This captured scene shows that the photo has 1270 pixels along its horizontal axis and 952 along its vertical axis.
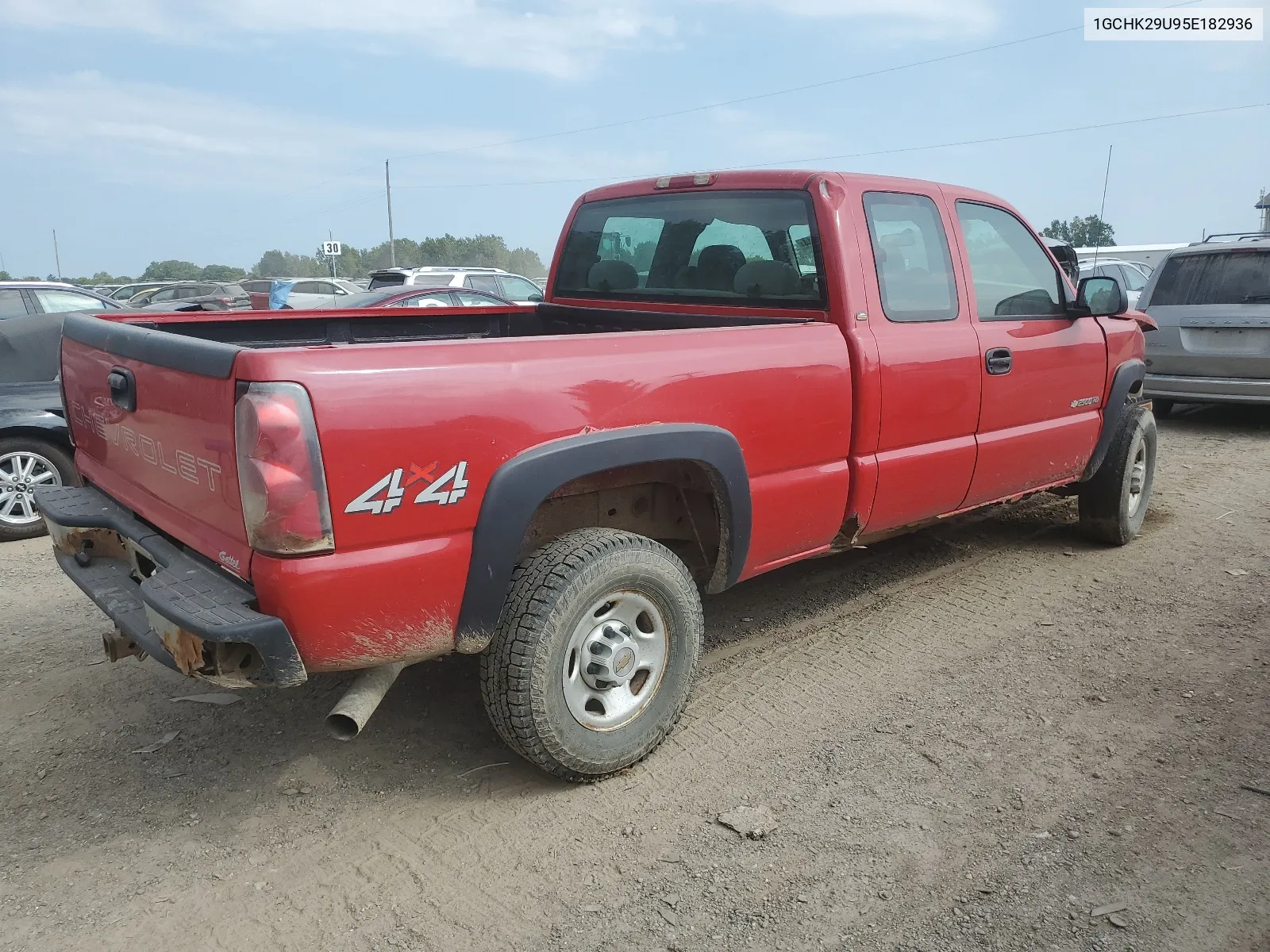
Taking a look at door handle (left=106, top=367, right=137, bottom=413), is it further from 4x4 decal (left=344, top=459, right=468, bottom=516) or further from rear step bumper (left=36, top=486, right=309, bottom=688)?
4x4 decal (left=344, top=459, right=468, bottom=516)

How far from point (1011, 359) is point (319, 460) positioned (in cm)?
323

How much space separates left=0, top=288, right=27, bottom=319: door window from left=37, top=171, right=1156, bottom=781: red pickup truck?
268 inches

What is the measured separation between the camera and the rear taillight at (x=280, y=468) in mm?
2309

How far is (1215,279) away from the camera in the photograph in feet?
29.2

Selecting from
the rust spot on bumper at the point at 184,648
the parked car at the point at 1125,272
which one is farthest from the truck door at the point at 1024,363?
the parked car at the point at 1125,272

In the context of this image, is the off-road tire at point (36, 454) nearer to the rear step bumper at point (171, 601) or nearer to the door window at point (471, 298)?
the rear step bumper at point (171, 601)

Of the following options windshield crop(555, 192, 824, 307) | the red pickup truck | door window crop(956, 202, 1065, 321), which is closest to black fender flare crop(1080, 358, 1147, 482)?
the red pickup truck

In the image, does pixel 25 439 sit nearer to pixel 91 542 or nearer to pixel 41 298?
pixel 91 542

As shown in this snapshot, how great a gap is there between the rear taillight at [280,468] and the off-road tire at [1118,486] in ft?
14.7

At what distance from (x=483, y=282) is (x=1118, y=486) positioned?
1203cm

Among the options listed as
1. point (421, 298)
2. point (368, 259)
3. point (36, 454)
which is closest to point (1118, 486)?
point (36, 454)

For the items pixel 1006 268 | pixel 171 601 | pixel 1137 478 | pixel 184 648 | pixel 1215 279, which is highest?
pixel 1006 268

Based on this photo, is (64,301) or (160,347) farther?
(64,301)

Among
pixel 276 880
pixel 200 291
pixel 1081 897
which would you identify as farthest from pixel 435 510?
pixel 200 291
